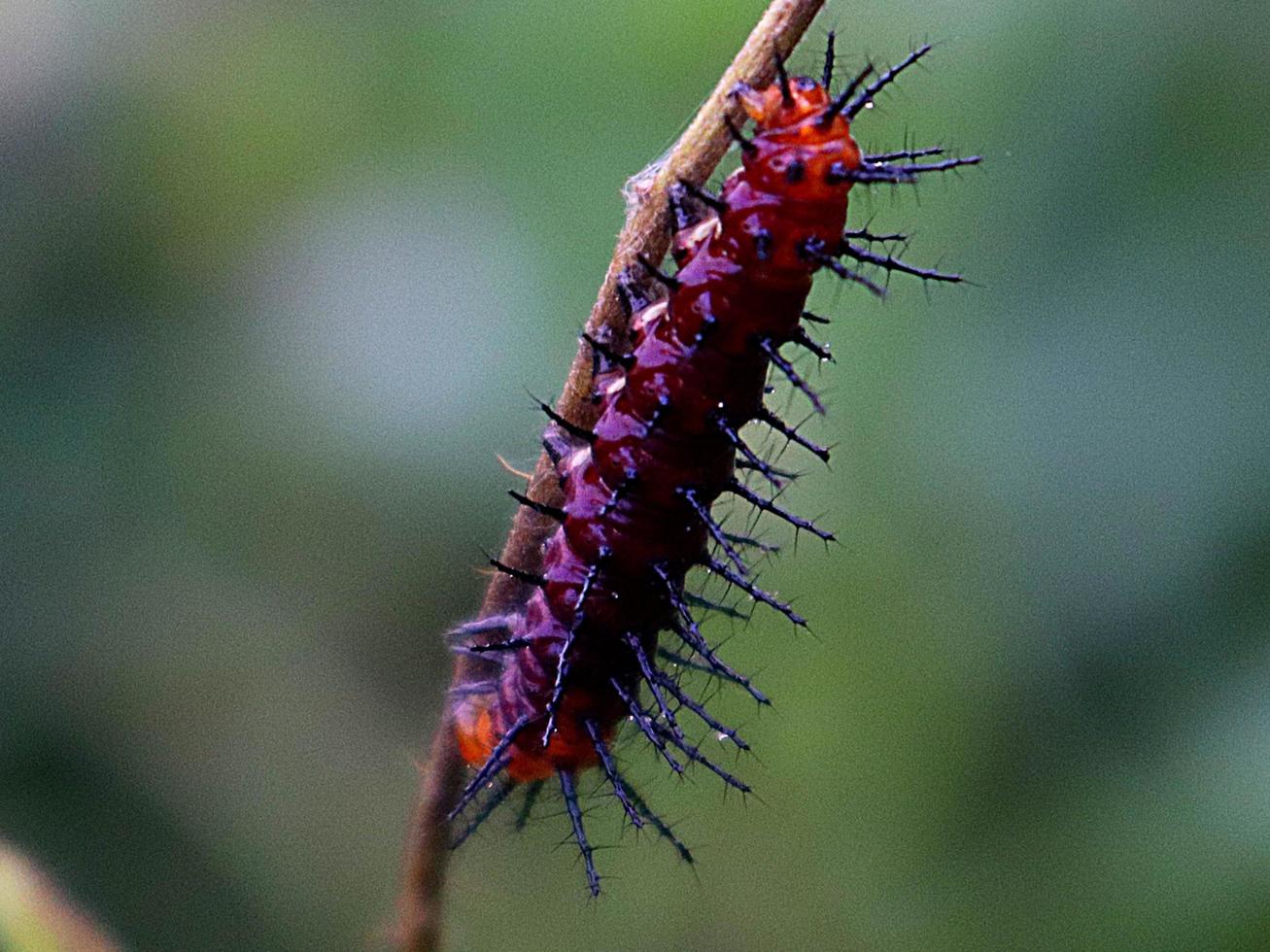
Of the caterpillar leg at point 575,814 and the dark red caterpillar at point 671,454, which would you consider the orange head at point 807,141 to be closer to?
the dark red caterpillar at point 671,454

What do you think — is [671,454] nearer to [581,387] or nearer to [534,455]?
[581,387]

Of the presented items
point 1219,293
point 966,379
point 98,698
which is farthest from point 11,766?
point 1219,293

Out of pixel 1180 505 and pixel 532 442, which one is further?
pixel 532 442

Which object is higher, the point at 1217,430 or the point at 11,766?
the point at 1217,430

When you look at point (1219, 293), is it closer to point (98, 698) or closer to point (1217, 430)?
point (1217, 430)

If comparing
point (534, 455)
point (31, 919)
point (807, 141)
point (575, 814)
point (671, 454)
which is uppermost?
point (807, 141)

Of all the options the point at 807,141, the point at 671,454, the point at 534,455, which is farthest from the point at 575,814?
the point at 807,141
